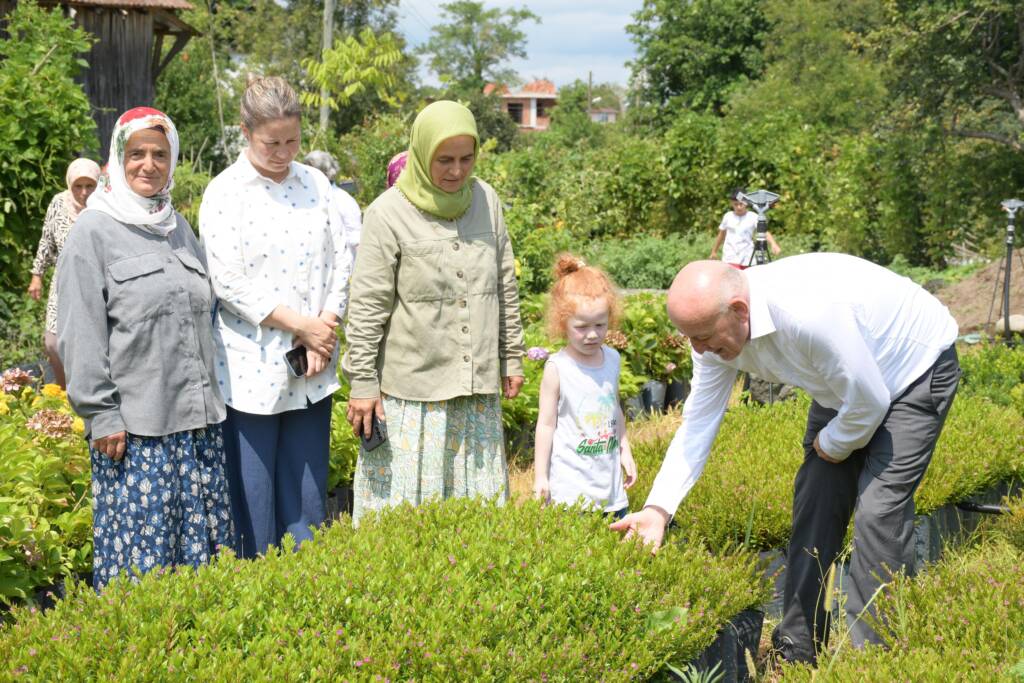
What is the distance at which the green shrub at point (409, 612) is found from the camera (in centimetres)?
218

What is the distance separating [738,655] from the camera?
3074 millimetres

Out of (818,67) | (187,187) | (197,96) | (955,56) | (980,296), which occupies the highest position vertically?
(818,67)

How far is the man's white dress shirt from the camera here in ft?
8.97

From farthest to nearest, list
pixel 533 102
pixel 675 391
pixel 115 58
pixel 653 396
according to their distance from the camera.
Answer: pixel 533 102
pixel 115 58
pixel 675 391
pixel 653 396

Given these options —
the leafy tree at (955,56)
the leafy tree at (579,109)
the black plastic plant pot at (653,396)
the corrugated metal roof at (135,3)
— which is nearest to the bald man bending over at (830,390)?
the black plastic plant pot at (653,396)

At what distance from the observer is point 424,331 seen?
3471 millimetres

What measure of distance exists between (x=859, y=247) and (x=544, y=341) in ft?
37.2

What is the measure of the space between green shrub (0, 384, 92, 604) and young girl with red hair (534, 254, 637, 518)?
1627 millimetres

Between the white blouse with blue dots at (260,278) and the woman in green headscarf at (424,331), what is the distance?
214 mm

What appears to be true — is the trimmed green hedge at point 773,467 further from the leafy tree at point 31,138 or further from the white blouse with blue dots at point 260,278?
the leafy tree at point 31,138

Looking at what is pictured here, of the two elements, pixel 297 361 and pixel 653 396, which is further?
pixel 653 396

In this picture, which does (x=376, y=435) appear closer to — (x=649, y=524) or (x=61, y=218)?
(x=649, y=524)

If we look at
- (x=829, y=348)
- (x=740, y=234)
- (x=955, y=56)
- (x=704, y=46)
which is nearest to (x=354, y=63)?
(x=740, y=234)

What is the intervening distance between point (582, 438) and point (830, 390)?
39.1 inches
